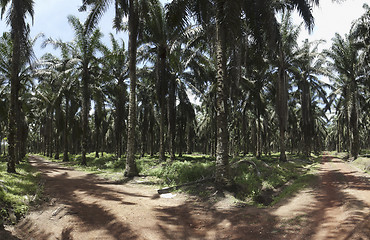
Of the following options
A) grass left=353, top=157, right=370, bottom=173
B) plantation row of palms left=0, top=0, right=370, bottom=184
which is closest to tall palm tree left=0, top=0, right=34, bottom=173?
plantation row of palms left=0, top=0, right=370, bottom=184

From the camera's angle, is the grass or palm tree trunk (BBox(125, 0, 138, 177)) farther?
the grass

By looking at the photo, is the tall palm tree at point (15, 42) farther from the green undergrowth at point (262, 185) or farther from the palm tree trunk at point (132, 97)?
the green undergrowth at point (262, 185)

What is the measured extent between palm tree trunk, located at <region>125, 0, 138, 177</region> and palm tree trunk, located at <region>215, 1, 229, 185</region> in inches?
233

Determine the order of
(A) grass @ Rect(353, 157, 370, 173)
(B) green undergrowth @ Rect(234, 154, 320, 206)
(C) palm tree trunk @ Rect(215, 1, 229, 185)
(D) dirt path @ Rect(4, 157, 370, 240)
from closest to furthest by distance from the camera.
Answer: (D) dirt path @ Rect(4, 157, 370, 240) → (B) green undergrowth @ Rect(234, 154, 320, 206) → (C) palm tree trunk @ Rect(215, 1, 229, 185) → (A) grass @ Rect(353, 157, 370, 173)

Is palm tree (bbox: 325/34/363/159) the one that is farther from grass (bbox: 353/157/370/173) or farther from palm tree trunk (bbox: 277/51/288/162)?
palm tree trunk (bbox: 277/51/288/162)

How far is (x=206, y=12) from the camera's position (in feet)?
39.5

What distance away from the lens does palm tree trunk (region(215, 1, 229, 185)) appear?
961 cm

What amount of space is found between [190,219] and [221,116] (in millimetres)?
4495

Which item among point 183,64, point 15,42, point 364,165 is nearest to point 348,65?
point 364,165

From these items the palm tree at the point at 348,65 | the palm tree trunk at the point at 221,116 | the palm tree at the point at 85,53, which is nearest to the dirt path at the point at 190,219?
the palm tree trunk at the point at 221,116

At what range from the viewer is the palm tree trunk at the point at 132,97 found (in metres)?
13.8

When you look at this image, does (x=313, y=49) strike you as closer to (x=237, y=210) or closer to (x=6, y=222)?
(x=237, y=210)

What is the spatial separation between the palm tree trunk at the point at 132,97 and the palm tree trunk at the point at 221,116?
19.4ft

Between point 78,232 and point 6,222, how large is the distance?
2.17 metres
